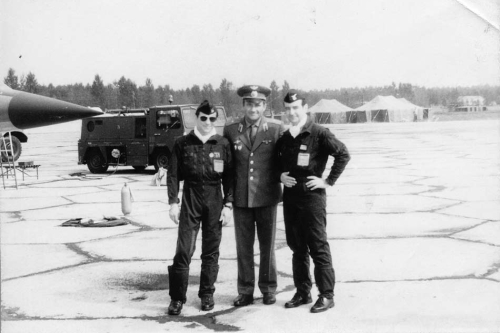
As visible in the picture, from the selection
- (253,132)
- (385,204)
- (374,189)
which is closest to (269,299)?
(253,132)

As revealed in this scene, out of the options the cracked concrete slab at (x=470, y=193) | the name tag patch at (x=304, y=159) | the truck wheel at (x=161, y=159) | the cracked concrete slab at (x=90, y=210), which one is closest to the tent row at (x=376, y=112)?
the truck wheel at (x=161, y=159)

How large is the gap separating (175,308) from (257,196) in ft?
3.33

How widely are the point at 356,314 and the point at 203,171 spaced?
1.50m

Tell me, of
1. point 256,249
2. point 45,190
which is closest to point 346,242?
point 256,249

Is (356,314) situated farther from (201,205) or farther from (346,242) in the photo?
(346,242)

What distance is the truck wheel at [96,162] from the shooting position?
14.8m

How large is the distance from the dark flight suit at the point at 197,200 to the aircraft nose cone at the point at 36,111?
2.77 ft

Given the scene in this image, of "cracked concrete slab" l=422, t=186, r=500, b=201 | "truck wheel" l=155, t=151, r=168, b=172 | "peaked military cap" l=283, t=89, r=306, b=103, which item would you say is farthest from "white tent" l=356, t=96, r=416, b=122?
"peaked military cap" l=283, t=89, r=306, b=103

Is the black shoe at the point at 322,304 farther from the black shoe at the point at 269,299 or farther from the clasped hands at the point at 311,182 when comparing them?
the clasped hands at the point at 311,182

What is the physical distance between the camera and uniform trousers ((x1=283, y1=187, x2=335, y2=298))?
409cm

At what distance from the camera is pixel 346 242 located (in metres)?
6.19

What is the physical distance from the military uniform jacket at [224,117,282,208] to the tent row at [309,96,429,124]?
54.9 metres

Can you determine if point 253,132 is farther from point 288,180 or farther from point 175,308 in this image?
point 175,308

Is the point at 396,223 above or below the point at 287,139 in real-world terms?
below
